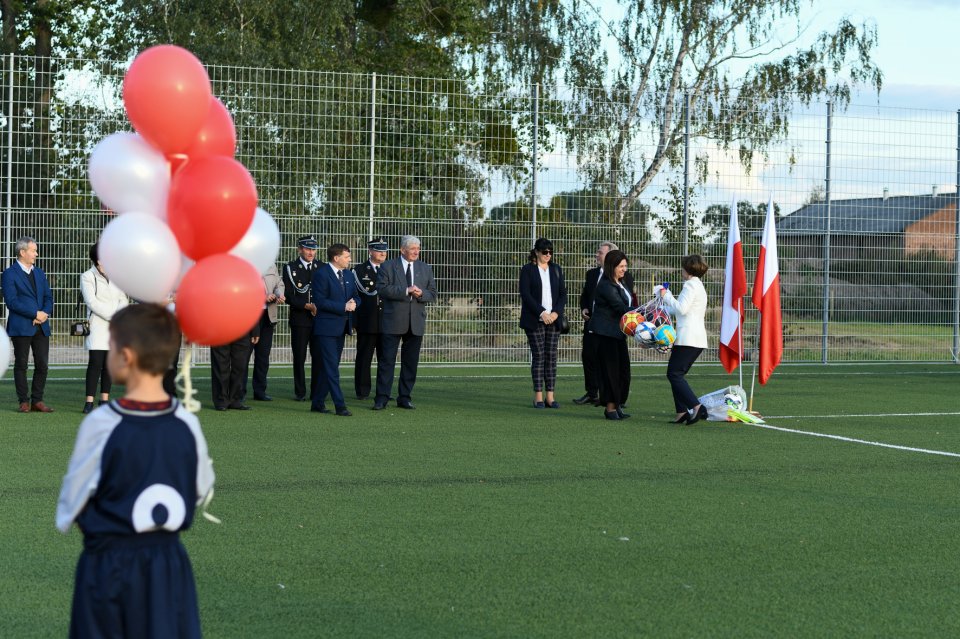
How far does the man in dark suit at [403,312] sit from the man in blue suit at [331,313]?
1.35 ft

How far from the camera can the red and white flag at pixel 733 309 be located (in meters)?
13.1

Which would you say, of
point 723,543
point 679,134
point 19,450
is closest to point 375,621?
point 723,543

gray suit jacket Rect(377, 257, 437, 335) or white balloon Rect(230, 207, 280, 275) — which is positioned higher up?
white balloon Rect(230, 207, 280, 275)

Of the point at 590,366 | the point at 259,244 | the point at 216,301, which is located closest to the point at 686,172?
the point at 590,366

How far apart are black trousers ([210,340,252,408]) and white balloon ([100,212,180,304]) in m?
8.72

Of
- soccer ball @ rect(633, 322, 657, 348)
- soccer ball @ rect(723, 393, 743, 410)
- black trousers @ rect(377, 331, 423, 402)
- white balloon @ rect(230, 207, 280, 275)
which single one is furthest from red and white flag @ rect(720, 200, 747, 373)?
white balloon @ rect(230, 207, 280, 275)

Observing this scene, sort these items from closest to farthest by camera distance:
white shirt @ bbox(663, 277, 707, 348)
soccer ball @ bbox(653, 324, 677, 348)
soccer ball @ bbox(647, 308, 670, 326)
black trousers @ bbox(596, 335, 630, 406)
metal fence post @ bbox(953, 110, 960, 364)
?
white shirt @ bbox(663, 277, 707, 348)
soccer ball @ bbox(653, 324, 677, 348)
soccer ball @ bbox(647, 308, 670, 326)
black trousers @ bbox(596, 335, 630, 406)
metal fence post @ bbox(953, 110, 960, 364)

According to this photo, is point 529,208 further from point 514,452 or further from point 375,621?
point 375,621

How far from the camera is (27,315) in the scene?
40.0 ft

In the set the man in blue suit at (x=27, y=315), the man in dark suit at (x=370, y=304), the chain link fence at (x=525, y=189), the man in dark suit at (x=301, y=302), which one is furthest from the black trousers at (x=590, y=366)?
the man in blue suit at (x=27, y=315)

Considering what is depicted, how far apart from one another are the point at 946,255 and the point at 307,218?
11.3 meters

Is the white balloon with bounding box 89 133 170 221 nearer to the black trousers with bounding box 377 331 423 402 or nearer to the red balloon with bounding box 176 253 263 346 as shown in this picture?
the red balloon with bounding box 176 253 263 346

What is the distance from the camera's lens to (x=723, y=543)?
6.62 m

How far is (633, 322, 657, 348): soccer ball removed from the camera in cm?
1199
